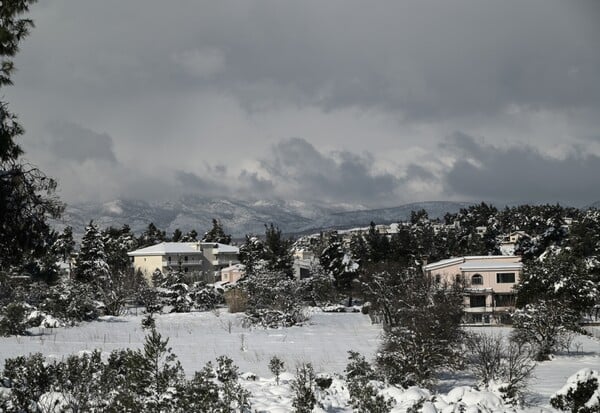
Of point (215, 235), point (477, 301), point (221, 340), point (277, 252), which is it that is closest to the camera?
point (221, 340)

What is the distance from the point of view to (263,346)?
3103cm

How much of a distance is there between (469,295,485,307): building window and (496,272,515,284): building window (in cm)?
202

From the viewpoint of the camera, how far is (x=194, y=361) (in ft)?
Result: 78.6

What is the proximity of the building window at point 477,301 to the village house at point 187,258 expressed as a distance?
38.3 metres

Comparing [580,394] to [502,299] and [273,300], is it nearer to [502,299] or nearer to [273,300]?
[273,300]

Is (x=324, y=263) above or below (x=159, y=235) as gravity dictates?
below

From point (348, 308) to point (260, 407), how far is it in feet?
151

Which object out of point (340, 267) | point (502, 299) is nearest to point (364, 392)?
point (502, 299)

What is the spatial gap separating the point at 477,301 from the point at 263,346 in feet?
86.4

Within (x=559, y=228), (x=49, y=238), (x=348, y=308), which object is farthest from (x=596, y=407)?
(x=559, y=228)

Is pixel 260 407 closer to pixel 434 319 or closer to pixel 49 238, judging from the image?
pixel 49 238

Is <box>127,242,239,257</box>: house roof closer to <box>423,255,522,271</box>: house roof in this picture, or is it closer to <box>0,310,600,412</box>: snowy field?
<box>0,310,600,412</box>: snowy field

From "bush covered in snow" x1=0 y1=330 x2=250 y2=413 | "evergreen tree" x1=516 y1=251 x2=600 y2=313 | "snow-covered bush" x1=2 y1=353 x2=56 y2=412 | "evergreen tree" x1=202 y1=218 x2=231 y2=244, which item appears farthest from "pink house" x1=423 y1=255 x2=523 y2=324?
"evergreen tree" x1=202 y1=218 x2=231 y2=244

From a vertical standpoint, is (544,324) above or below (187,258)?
below
